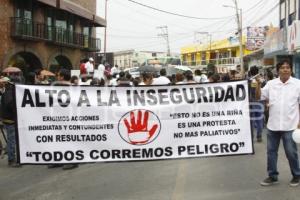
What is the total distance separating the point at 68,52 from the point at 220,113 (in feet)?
115

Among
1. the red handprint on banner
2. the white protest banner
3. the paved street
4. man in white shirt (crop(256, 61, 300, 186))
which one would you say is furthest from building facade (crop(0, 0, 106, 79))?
man in white shirt (crop(256, 61, 300, 186))

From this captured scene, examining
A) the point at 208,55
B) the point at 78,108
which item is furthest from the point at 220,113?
the point at 208,55

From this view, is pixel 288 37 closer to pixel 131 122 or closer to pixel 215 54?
pixel 131 122

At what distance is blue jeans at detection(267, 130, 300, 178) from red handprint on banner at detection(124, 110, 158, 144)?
1748 millimetres

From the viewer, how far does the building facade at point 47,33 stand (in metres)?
31.9

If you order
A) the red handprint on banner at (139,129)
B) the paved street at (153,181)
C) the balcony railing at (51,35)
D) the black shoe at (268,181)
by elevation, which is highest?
the balcony railing at (51,35)

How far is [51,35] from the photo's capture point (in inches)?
1491

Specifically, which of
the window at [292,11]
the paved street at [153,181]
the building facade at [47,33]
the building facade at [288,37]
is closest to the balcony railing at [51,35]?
the building facade at [47,33]

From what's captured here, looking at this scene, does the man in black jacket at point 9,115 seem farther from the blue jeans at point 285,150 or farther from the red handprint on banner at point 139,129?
the blue jeans at point 285,150

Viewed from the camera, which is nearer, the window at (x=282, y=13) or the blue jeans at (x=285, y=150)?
the blue jeans at (x=285, y=150)

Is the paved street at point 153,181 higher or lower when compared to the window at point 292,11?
lower

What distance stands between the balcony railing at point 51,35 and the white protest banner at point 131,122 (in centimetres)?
2587

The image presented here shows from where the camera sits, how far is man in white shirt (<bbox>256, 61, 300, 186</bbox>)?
7566 mm

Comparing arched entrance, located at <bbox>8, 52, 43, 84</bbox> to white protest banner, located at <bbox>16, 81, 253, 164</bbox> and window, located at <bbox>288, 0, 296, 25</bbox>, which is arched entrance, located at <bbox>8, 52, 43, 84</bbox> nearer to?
window, located at <bbox>288, 0, 296, 25</bbox>
